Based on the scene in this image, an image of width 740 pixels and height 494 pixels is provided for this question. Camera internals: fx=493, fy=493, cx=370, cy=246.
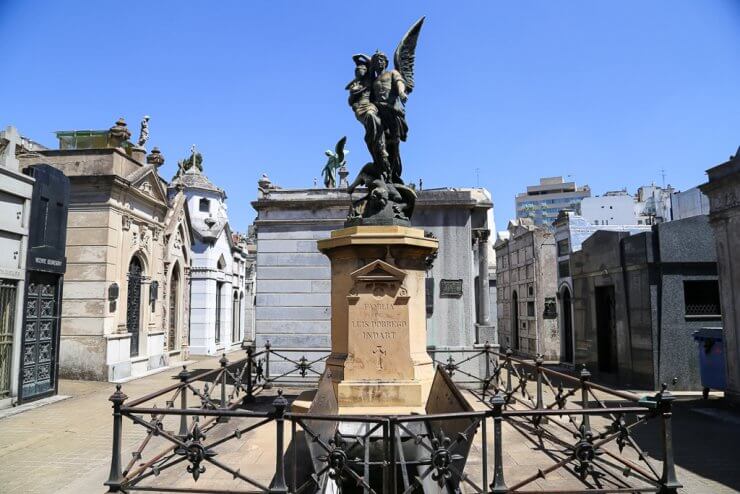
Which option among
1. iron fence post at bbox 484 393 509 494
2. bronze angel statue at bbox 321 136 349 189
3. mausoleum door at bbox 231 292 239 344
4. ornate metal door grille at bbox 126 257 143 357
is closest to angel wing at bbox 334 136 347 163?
bronze angel statue at bbox 321 136 349 189

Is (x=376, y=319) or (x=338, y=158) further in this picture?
(x=338, y=158)

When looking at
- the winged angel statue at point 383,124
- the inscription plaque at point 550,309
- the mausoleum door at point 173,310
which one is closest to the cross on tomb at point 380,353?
the winged angel statue at point 383,124

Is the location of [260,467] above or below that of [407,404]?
below

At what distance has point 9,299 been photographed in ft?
40.7

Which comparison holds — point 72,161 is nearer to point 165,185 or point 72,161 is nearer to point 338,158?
point 165,185

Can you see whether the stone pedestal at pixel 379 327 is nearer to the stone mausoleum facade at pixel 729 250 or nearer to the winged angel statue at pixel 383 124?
the winged angel statue at pixel 383 124

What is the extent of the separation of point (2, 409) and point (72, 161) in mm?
9436

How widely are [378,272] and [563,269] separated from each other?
67.5ft

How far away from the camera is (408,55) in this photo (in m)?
8.23

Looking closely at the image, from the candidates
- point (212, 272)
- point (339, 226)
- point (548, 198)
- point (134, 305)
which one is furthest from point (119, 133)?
point (548, 198)

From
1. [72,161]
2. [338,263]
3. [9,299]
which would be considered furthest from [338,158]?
[338,263]

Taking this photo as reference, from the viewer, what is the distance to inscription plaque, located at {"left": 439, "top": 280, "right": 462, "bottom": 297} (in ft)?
51.5

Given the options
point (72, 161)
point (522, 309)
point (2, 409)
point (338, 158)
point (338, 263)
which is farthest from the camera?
point (522, 309)

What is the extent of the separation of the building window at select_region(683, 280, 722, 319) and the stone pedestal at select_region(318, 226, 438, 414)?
43.1ft
